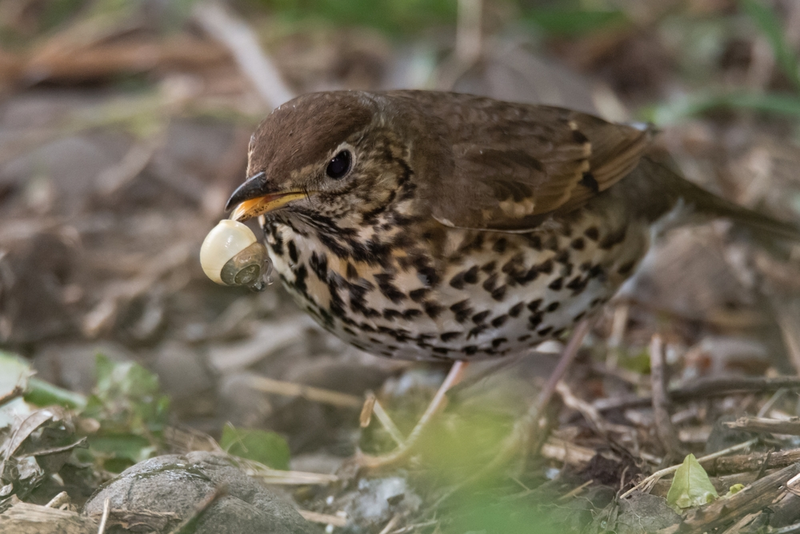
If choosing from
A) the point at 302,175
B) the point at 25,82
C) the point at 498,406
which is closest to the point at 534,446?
the point at 498,406

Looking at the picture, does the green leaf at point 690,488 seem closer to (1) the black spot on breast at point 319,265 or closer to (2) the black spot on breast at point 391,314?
(2) the black spot on breast at point 391,314

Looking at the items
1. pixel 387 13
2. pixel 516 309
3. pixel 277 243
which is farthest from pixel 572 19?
pixel 277 243

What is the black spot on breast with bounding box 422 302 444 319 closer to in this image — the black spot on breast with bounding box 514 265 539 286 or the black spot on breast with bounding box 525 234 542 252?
Answer: the black spot on breast with bounding box 514 265 539 286

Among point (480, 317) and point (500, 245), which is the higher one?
point (500, 245)

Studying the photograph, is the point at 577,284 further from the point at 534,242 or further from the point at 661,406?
the point at 661,406

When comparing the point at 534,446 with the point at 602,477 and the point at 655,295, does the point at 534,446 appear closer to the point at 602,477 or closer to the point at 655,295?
the point at 602,477


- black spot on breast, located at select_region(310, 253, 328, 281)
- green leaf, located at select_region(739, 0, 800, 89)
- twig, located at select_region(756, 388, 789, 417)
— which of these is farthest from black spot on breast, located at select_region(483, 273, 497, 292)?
green leaf, located at select_region(739, 0, 800, 89)
